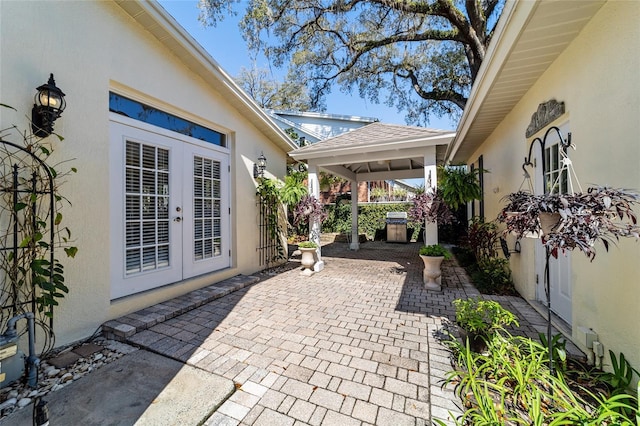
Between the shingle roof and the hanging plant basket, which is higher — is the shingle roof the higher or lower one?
the higher one

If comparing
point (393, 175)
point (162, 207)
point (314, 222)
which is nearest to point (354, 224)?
point (393, 175)

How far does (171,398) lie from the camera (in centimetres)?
212

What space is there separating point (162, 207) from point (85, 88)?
173 cm

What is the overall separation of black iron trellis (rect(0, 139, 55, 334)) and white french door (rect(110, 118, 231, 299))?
32.8 inches

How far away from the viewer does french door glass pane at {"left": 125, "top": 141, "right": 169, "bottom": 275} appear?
372cm

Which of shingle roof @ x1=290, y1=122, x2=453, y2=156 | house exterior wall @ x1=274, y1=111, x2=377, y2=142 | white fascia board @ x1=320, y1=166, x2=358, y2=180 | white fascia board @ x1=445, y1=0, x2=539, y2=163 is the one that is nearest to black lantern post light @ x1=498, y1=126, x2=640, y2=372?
white fascia board @ x1=445, y1=0, x2=539, y2=163

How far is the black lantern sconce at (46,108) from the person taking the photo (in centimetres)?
264

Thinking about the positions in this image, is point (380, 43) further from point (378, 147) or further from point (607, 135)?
point (607, 135)

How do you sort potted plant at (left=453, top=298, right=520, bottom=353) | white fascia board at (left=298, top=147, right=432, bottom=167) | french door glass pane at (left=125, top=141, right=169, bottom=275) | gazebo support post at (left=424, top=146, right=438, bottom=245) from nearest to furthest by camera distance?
potted plant at (left=453, top=298, right=520, bottom=353) → french door glass pane at (left=125, top=141, right=169, bottom=275) → gazebo support post at (left=424, top=146, right=438, bottom=245) → white fascia board at (left=298, top=147, right=432, bottom=167)

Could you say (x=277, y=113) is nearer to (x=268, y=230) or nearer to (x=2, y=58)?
(x=268, y=230)

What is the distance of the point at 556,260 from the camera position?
344 cm

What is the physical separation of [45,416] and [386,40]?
442 inches

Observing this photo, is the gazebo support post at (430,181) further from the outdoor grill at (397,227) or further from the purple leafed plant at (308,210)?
the outdoor grill at (397,227)

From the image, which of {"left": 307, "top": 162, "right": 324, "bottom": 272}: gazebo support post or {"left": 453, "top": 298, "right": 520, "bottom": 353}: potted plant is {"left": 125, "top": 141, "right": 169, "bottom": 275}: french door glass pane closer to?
{"left": 307, "top": 162, "right": 324, "bottom": 272}: gazebo support post
